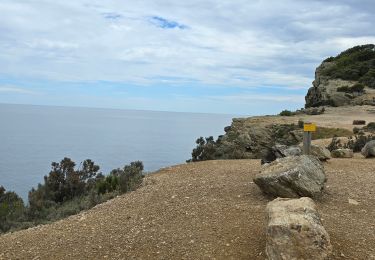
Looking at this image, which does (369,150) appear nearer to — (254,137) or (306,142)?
(306,142)

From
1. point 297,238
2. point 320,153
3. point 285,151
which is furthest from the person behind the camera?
point 320,153

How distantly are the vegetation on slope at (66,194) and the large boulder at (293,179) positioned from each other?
12.9ft

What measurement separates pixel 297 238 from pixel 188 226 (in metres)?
2.22

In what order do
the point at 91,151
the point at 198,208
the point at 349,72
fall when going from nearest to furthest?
1. the point at 198,208
2. the point at 349,72
3. the point at 91,151

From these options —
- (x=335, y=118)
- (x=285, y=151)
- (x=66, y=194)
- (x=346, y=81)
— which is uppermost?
(x=346, y=81)

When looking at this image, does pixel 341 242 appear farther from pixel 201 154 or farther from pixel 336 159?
pixel 201 154

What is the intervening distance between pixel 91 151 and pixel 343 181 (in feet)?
192

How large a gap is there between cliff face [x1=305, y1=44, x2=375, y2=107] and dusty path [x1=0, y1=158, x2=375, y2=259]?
1161 inches

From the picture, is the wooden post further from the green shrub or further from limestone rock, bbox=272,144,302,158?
the green shrub

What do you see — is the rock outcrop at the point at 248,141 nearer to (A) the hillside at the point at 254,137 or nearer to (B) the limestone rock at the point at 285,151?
(A) the hillside at the point at 254,137

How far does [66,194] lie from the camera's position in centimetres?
1647

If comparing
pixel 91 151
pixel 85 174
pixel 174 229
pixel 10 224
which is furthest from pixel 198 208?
pixel 91 151

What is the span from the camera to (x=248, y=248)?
6.80 m

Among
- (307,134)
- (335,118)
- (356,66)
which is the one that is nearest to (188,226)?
(307,134)
